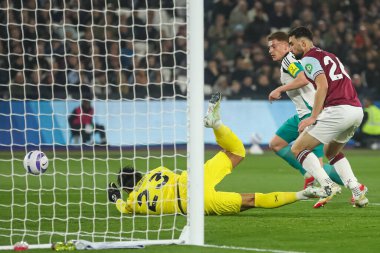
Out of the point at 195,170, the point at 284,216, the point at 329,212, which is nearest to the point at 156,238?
the point at 195,170

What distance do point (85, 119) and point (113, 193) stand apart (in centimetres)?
991

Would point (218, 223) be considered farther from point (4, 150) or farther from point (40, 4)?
point (4, 150)

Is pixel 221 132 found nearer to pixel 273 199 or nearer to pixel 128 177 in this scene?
pixel 273 199

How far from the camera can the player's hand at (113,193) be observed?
30.2ft

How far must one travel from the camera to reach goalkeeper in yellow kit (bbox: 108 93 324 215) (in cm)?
859

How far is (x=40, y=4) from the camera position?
47.6 ft

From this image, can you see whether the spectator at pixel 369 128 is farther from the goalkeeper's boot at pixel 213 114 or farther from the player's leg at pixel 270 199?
the goalkeeper's boot at pixel 213 114

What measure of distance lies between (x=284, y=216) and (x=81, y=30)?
464 cm

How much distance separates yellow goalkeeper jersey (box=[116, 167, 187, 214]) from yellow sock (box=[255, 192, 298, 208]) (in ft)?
2.51

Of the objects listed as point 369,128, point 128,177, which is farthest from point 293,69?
point 369,128

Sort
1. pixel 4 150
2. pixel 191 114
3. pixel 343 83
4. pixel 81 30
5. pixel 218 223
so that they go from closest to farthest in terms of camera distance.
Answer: pixel 191 114 < pixel 218 223 < pixel 343 83 < pixel 81 30 < pixel 4 150

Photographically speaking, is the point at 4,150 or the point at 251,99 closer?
the point at 4,150

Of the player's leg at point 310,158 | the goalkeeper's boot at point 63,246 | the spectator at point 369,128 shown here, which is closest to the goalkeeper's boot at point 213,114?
the player's leg at point 310,158

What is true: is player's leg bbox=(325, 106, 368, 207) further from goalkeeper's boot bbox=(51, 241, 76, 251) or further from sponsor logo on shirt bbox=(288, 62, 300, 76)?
goalkeeper's boot bbox=(51, 241, 76, 251)
